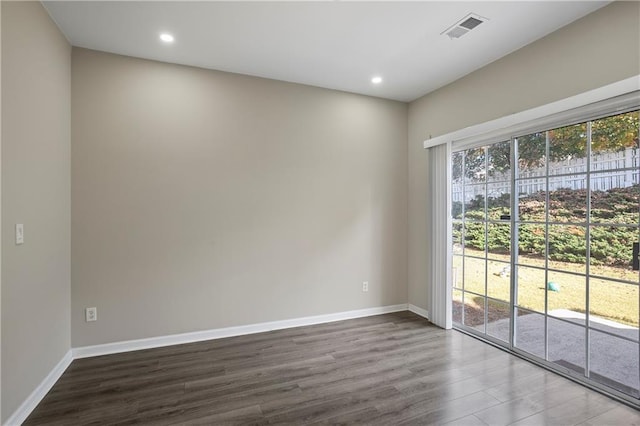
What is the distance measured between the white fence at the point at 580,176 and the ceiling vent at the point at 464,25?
4.50ft

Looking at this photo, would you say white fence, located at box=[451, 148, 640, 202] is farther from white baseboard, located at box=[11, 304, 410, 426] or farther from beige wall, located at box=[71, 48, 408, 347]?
white baseboard, located at box=[11, 304, 410, 426]

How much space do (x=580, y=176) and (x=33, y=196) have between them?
416 cm

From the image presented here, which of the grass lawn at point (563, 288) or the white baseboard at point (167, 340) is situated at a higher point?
the grass lawn at point (563, 288)

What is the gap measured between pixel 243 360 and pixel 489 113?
3.44 m

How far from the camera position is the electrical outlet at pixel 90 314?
2945 millimetres

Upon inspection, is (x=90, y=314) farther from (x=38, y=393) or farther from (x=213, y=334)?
(x=213, y=334)

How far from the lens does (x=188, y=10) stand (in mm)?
2420

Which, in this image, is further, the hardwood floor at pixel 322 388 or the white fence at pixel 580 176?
the white fence at pixel 580 176

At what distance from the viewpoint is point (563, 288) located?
8.84 feet

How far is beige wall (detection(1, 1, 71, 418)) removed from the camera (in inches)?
75.7

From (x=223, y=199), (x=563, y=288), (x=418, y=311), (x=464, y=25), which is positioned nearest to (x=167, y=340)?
(x=223, y=199)

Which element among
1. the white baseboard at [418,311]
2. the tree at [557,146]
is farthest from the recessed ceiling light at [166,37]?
the white baseboard at [418,311]

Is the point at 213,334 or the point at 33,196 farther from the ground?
the point at 33,196

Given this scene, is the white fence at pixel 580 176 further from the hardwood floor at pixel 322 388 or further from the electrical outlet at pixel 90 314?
the electrical outlet at pixel 90 314
